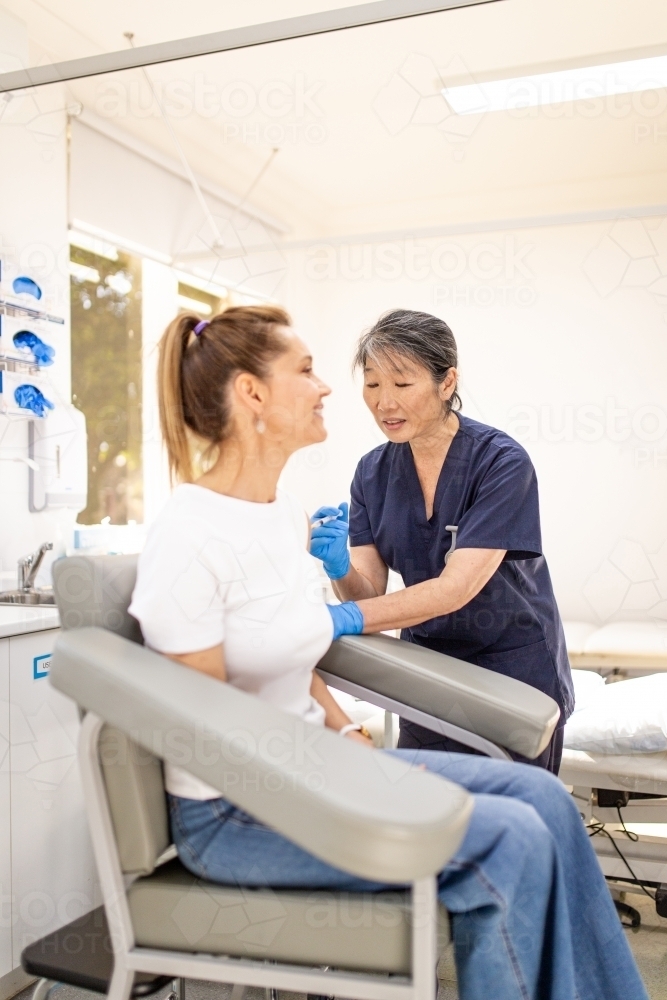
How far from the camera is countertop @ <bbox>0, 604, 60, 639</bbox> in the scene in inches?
60.0

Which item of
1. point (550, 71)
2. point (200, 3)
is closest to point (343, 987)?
point (200, 3)

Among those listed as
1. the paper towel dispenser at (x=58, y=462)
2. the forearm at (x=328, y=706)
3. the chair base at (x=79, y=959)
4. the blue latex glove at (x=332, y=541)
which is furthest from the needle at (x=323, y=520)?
the paper towel dispenser at (x=58, y=462)

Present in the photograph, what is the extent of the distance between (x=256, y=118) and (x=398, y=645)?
168 centimetres

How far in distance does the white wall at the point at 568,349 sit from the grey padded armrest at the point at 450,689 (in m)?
0.95

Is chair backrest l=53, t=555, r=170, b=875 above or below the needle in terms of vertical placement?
below

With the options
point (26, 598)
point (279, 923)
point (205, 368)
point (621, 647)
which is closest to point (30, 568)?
point (26, 598)

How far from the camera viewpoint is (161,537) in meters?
0.94

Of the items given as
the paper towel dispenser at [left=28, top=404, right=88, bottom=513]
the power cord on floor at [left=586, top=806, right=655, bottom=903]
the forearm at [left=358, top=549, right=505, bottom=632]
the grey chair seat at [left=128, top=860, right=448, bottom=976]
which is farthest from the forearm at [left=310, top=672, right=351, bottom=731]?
the paper towel dispenser at [left=28, top=404, right=88, bottom=513]

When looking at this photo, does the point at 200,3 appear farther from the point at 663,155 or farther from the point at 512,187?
the point at 663,155

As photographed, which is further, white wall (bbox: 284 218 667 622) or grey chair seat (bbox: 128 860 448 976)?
white wall (bbox: 284 218 667 622)

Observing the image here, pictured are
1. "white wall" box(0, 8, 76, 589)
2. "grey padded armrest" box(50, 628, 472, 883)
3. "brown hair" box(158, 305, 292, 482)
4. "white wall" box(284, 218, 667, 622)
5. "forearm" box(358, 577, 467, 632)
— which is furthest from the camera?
"white wall" box(0, 8, 76, 589)

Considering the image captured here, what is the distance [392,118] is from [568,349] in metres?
0.81

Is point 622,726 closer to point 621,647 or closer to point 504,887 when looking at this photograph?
point 504,887

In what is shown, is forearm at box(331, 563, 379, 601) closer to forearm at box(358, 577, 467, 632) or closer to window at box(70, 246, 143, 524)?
forearm at box(358, 577, 467, 632)
